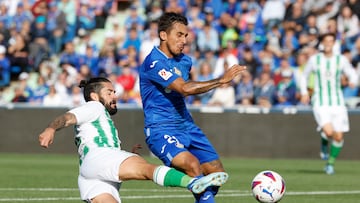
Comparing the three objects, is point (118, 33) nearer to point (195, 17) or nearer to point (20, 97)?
point (195, 17)

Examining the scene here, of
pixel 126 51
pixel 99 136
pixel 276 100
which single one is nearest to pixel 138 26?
pixel 126 51

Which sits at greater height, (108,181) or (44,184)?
(108,181)

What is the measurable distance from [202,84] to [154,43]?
15694 millimetres

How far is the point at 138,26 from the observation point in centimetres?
2723

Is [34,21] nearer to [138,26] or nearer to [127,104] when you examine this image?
[138,26]

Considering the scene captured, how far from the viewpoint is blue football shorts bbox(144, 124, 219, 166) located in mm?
10523

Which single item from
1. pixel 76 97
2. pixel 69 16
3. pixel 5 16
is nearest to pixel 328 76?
pixel 76 97

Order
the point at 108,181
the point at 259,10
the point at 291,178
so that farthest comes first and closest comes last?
the point at 259,10
the point at 291,178
the point at 108,181

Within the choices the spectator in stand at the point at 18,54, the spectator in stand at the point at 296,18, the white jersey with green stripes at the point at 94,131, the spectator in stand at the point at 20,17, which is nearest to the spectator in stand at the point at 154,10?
the spectator in stand at the point at 20,17

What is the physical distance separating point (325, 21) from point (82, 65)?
6354 mm

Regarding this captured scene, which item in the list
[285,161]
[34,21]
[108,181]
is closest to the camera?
[108,181]

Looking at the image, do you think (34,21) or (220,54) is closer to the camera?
(220,54)

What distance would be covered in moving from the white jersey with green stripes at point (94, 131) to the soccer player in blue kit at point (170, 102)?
998mm

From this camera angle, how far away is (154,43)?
84.7 feet
